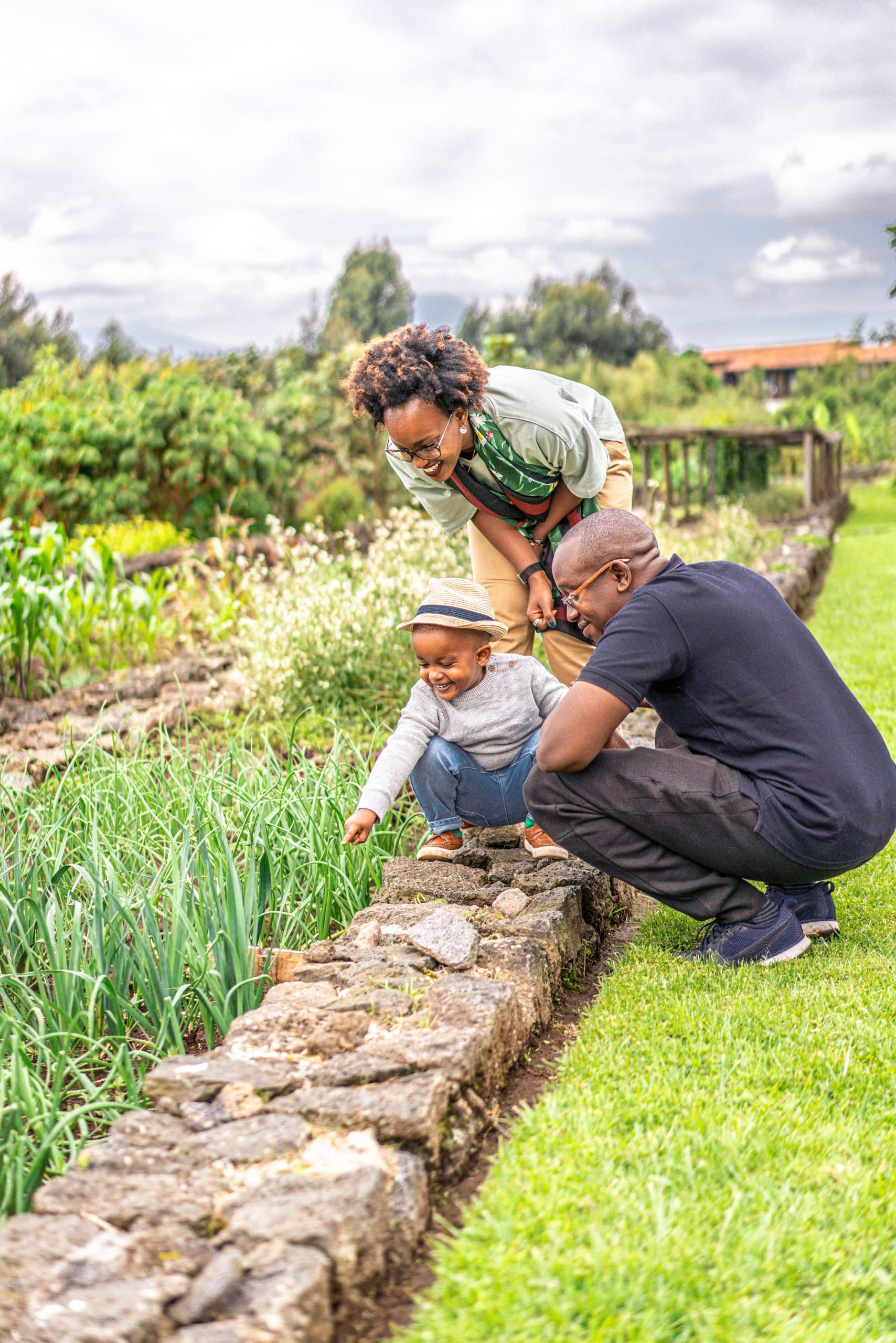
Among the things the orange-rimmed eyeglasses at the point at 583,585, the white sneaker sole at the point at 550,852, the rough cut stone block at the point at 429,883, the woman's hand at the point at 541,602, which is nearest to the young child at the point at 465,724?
the white sneaker sole at the point at 550,852

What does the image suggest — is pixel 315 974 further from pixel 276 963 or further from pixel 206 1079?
pixel 206 1079

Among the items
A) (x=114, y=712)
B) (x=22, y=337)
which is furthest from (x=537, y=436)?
(x=22, y=337)

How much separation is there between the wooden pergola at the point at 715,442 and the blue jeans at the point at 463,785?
13.5m

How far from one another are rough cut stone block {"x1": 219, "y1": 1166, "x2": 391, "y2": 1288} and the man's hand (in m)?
1.13

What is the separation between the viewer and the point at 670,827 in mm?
2559

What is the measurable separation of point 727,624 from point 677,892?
0.69 meters

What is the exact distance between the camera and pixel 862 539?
52.5 ft

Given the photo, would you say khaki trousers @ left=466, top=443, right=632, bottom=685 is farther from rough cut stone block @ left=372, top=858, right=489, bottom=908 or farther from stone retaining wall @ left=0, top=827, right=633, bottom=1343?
stone retaining wall @ left=0, top=827, right=633, bottom=1343

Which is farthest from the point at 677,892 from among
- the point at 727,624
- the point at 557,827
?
the point at 727,624

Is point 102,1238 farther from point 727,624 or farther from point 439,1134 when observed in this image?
point 727,624

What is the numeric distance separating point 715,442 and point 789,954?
58.3ft

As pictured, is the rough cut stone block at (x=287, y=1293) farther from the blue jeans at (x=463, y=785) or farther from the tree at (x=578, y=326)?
the tree at (x=578, y=326)

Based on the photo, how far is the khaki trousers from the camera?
3.69m

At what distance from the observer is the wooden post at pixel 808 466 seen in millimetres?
18578
